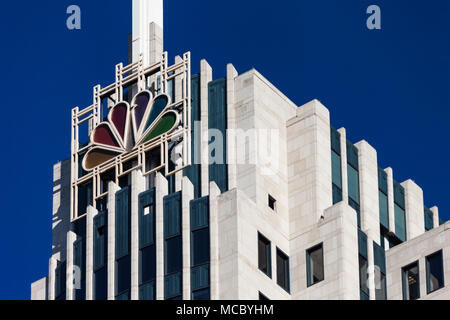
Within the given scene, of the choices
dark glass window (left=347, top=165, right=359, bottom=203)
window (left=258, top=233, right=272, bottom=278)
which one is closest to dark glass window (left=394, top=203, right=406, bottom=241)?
dark glass window (left=347, top=165, right=359, bottom=203)

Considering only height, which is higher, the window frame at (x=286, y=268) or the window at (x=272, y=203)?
the window at (x=272, y=203)

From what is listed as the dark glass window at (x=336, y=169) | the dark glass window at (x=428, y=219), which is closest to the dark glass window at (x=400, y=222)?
the dark glass window at (x=428, y=219)

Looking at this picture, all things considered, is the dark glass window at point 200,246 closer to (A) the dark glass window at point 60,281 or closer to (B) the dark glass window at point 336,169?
(A) the dark glass window at point 60,281

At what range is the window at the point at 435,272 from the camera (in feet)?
436

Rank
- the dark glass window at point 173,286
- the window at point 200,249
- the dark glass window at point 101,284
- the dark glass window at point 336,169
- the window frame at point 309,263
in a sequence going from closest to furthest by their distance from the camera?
1. the window at point 200,249
2. the dark glass window at point 173,286
3. the window frame at point 309,263
4. the dark glass window at point 101,284
5. the dark glass window at point 336,169

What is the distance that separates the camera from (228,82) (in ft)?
444

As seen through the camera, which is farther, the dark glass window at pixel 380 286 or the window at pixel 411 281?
the window at pixel 411 281

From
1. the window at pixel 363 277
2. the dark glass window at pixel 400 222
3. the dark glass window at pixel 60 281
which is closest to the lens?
the window at pixel 363 277

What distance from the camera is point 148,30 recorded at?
141750mm

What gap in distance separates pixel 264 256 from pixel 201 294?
5.45 metres

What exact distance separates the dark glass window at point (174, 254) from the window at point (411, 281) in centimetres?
1574

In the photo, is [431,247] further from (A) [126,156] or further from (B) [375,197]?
(A) [126,156]

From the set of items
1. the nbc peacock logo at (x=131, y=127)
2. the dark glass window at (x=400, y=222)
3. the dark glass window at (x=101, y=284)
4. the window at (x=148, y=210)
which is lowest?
the dark glass window at (x=101, y=284)
